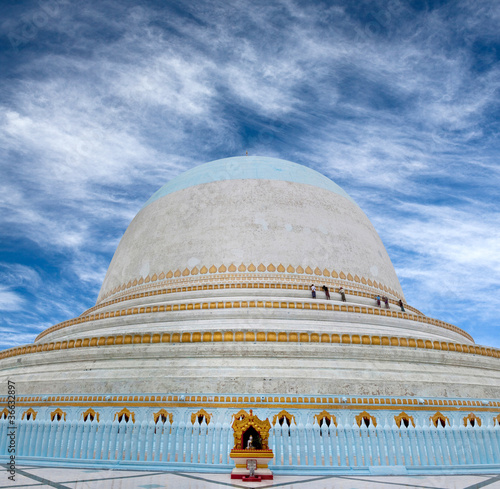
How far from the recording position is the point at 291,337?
245 inches

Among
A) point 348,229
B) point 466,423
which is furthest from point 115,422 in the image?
point 348,229

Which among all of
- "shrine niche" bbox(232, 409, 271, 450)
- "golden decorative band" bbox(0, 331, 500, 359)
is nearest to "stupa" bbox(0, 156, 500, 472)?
"golden decorative band" bbox(0, 331, 500, 359)

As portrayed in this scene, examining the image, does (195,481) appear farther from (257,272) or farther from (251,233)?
(251,233)

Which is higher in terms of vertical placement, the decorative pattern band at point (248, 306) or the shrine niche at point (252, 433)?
the decorative pattern band at point (248, 306)

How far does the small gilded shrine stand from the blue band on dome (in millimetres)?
7595

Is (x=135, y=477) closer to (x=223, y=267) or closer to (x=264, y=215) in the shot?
(x=223, y=267)

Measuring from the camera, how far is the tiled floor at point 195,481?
379 cm

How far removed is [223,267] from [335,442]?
5.05 m

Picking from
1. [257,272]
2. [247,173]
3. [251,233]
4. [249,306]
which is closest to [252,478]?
[249,306]

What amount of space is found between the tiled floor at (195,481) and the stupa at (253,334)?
636 millimetres

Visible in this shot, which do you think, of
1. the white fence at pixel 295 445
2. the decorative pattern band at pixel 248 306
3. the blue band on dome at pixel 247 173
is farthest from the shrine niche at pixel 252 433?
the blue band on dome at pixel 247 173

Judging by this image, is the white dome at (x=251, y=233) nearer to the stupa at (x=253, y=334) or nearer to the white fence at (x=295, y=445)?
the stupa at (x=253, y=334)

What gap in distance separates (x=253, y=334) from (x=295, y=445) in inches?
68.3

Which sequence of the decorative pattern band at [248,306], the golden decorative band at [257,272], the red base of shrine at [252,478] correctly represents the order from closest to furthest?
the red base of shrine at [252,478] < the decorative pattern band at [248,306] < the golden decorative band at [257,272]
